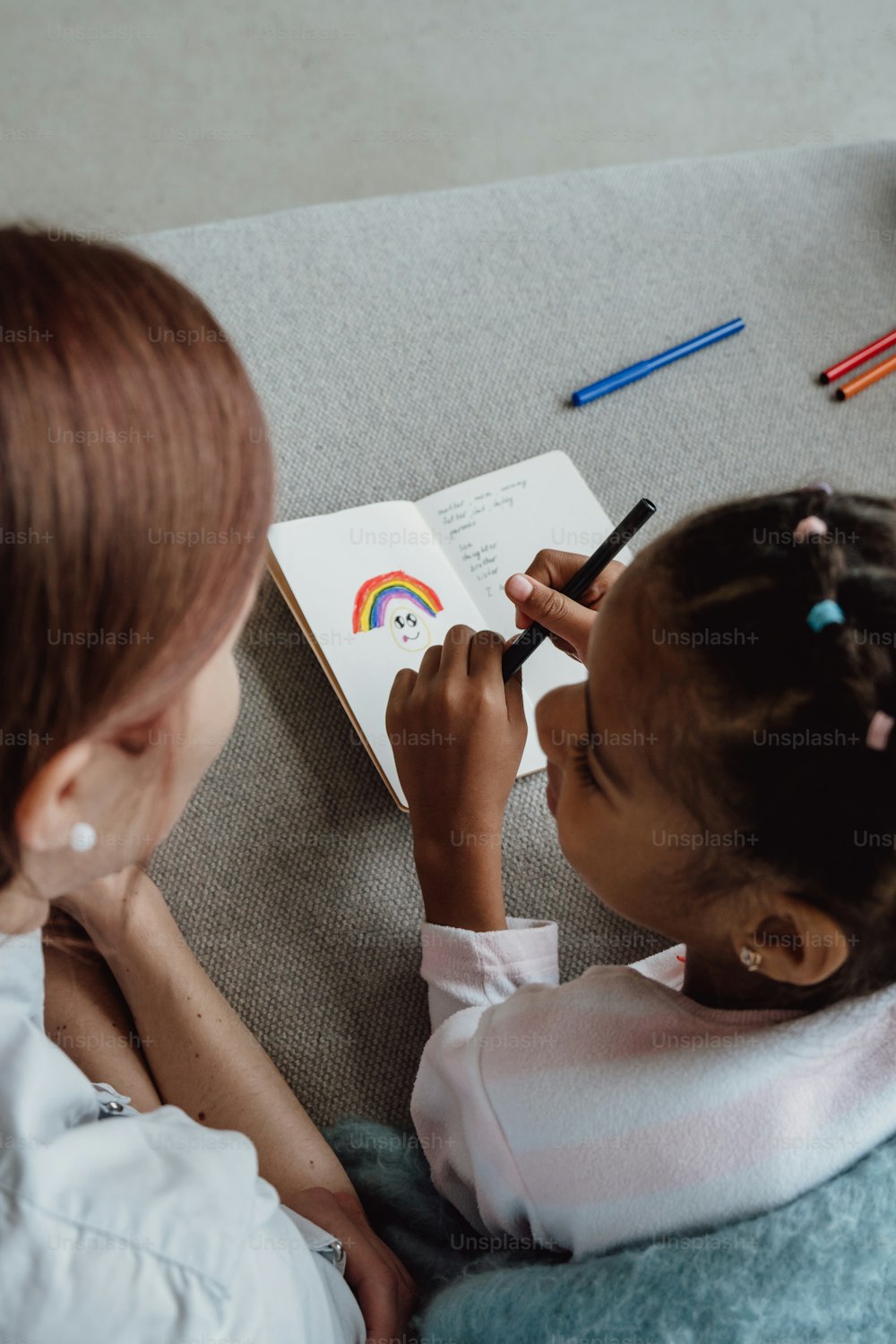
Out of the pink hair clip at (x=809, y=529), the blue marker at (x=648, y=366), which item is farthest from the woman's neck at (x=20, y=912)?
the blue marker at (x=648, y=366)

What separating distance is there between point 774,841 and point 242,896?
0.35 metres

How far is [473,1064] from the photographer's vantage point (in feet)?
1.84

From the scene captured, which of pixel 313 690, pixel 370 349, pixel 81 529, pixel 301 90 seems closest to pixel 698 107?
pixel 301 90

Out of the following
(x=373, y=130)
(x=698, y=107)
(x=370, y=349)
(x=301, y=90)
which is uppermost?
(x=301, y=90)

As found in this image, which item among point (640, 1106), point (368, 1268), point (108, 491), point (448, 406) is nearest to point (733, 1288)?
point (640, 1106)

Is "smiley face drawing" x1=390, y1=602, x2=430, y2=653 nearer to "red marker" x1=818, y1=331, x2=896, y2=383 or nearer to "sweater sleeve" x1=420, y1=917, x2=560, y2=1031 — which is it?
"sweater sleeve" x1=420, y1=917, x2=560, y2=1031

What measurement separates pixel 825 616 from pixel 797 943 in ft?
0.49

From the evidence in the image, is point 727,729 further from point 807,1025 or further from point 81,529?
point 81,529

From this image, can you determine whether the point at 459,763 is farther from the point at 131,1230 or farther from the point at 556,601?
the point at 131,1230

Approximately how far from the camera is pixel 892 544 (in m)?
0.46

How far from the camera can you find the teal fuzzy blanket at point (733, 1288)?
1.52 ft

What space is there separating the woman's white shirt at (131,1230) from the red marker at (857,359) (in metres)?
0.69

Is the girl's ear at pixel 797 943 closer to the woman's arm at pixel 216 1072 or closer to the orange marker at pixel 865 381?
the woman's arm at pixel 216 1072

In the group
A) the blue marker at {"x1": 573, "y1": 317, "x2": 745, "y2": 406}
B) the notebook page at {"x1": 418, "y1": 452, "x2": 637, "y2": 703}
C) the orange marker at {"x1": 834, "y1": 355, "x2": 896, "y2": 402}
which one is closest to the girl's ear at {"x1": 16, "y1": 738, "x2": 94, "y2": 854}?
the notebook page at {"x1": 418, "y1": 452, "x2": 637, "y2": 703}
